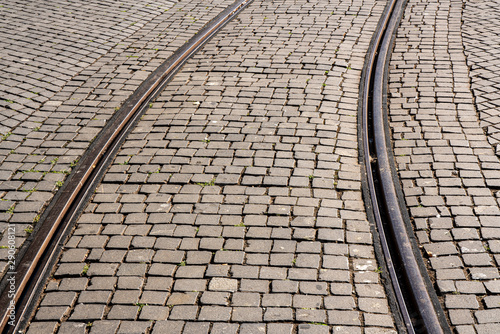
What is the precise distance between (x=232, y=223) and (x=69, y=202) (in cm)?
159

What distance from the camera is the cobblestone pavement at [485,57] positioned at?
6008mm

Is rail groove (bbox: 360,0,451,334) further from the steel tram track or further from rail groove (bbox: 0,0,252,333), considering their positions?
rail groove (bbox: 0,0,252,333)

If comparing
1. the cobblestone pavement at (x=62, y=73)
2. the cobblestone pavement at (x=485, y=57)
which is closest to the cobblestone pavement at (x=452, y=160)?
the cobblestone pavement at (x=485, y=57)

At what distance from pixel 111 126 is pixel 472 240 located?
408 cm

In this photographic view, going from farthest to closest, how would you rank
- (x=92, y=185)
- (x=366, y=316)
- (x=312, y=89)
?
(x=312, y=89)
(x=92, y=185)
(x=366, y=316)

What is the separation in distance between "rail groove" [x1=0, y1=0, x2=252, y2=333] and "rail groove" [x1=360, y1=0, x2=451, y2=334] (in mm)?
2718

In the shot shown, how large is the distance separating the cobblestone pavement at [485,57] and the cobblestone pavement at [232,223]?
1.56 m

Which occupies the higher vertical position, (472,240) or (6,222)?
(6,222)

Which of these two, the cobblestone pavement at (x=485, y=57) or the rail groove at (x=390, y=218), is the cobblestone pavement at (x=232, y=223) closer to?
the rail groove at (x=390, y=218)

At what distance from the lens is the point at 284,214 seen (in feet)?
15.1

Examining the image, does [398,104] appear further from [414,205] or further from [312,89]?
[414,205]

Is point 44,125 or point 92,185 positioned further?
point 44,125

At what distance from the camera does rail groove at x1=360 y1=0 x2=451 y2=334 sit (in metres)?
3.55

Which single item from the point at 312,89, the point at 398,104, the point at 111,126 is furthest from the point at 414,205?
the point at 111,126
